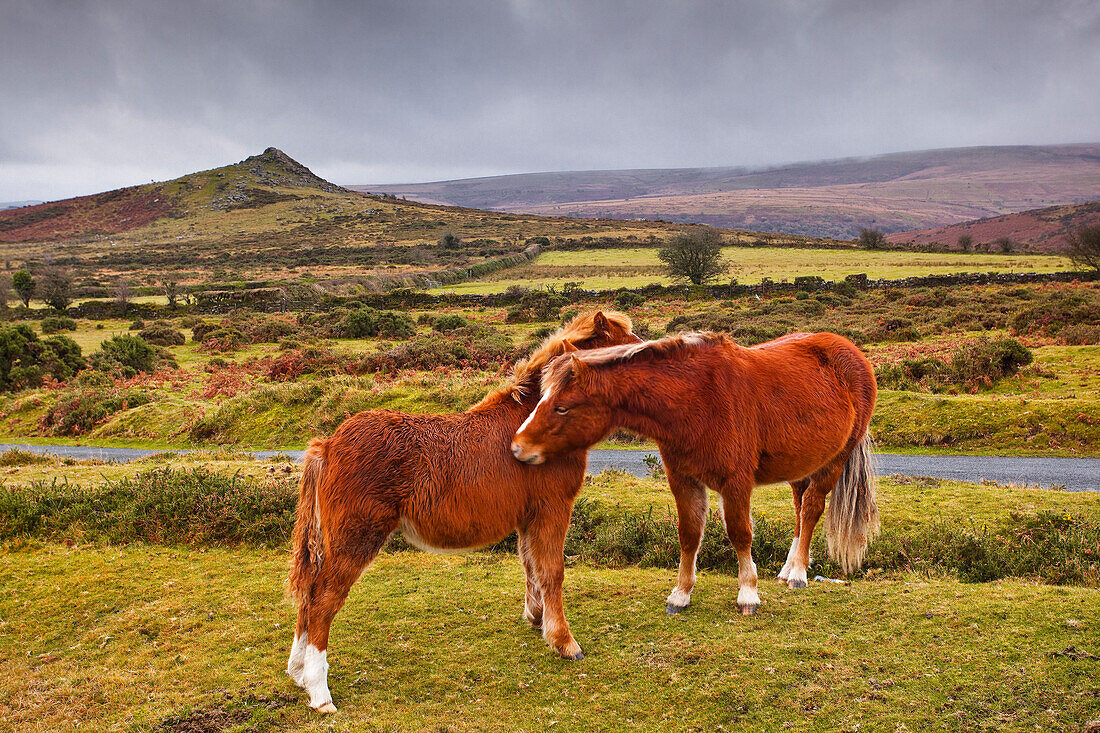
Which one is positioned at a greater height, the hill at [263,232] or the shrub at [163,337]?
the hill at [263,232]

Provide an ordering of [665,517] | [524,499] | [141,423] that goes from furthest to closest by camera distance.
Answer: [141,423]
[665,517]
[524,499]

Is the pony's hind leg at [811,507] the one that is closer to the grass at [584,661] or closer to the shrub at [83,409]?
the grass at [584,661]

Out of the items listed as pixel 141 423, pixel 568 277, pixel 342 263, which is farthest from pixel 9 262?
pixel 141 423

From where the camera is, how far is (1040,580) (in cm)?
600

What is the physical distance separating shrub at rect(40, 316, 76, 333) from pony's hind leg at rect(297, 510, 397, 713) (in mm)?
46606

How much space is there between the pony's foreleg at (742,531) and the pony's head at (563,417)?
1.40m

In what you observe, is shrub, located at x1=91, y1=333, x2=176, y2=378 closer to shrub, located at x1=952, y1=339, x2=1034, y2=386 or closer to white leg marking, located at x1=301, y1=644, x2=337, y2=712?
white leg marking, located at x1=301, y1=644, x2=337, y2=712

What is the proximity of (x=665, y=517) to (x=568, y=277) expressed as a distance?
59.8 meters

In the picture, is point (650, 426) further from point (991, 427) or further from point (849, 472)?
point (991, 427)

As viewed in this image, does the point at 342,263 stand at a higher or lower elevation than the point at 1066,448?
higher

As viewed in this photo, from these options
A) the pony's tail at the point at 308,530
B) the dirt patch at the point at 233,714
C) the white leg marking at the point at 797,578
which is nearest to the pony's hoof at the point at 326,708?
the dirt patch at the point at 233,714

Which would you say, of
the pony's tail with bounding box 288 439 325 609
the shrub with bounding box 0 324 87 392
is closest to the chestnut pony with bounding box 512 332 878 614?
the pony's tail with bounding box 288 439 325 609

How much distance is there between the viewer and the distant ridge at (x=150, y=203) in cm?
14288

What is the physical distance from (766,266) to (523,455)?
69.5m
